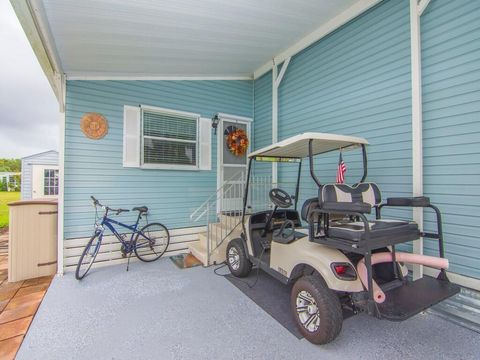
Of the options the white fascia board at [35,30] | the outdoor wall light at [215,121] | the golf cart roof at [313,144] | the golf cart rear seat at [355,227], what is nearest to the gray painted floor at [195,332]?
the golf cart rear seat at [355,227]

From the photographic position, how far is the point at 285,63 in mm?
4469

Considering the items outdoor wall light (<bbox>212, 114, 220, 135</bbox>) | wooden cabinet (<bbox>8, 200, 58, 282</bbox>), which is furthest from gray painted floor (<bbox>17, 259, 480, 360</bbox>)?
outdoor wall light (<bbox>212, 114, 220, 135</bbox>)

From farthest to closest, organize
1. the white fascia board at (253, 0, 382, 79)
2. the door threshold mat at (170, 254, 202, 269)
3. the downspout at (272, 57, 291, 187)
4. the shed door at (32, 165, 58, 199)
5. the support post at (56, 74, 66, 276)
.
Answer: the shed door at (32, 165, 58, 199) → the downspout at (272, 57, 291, 187) → the door threshold mat at (170, 254, 202, 269) → the support post at (56, 74, 66, 276) → the white fascia board at (253, 0, 382, 79)

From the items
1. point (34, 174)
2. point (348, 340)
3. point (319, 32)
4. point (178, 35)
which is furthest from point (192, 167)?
point (34, 174)

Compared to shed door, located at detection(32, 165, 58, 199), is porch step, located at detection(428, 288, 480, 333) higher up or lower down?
lower down

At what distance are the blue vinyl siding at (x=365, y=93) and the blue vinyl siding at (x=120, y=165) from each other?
6.51 ft

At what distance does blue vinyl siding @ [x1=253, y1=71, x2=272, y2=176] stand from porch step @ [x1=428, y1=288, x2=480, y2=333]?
337 cm

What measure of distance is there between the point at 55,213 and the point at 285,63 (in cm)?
489

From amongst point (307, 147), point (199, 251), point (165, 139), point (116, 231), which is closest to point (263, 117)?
point (165, 139)

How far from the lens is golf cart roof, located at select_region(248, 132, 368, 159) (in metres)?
2.30

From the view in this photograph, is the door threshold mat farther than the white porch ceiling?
Yes

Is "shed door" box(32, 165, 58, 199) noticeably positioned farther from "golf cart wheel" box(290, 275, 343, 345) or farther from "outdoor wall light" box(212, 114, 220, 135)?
"golf cart wheel" box(290, 275, 343, 345)

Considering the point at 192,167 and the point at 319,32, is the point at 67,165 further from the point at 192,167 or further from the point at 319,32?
the point at 319,32

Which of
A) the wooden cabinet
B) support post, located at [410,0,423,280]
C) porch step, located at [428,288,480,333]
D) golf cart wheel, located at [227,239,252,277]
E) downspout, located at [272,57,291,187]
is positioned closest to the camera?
porch step, located at [428,288,480,333]
